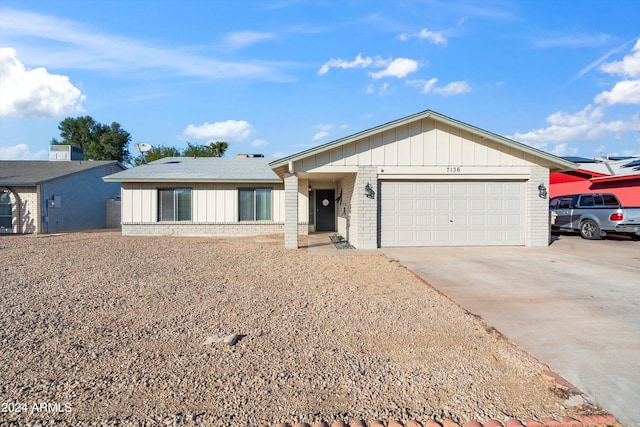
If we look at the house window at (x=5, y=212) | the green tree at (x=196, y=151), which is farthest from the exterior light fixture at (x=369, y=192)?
the green tree at (x=196, y=151)

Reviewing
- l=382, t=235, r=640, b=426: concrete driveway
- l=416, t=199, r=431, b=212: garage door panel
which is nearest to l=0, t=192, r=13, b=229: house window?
l=382, t=235, r=640, b=426: concrete driveway

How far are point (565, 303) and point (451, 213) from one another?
704 centimetres

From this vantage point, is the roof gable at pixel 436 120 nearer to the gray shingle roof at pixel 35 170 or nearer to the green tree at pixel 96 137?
the gray shingle roof at pixel 35 170

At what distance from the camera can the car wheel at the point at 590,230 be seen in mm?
14898

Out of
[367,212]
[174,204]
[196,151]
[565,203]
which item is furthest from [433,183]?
[196,151]

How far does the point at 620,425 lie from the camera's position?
2.80 meters

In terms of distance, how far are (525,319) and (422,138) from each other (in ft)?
26.9

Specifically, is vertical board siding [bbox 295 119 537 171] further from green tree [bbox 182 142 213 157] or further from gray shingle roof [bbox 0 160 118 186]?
green tree [bbox 182 142 213 157]

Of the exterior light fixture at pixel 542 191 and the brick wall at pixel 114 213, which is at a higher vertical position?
the exterior light fixture at pixel 542 191

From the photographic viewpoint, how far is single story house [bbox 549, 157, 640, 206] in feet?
57.4

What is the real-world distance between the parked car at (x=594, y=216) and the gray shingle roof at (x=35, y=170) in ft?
77.4

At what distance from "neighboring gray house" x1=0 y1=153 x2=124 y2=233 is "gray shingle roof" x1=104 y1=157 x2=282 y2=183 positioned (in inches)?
182

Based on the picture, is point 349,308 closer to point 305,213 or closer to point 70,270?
point 70,270

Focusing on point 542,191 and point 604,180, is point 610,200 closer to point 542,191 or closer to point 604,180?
point 542,191
